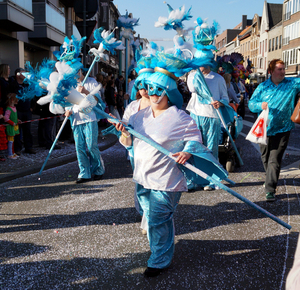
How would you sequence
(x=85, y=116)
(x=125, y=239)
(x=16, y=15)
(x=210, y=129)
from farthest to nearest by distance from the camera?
(x=16, y=15) → (x=85, y=116) → (x=210, y=129) → (x=125, y=239)

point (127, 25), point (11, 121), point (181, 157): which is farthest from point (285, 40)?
point (181, 157)

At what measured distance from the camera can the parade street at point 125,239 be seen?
3.05 meters

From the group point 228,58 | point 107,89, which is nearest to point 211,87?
point 228,58

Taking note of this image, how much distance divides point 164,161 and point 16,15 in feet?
45.1

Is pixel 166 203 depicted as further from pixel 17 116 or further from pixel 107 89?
pixel 107 89

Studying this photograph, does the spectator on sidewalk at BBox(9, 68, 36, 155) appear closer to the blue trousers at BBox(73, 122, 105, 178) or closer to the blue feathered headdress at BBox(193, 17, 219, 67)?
the blue trousers at BBox(73, 122, 105, 178)

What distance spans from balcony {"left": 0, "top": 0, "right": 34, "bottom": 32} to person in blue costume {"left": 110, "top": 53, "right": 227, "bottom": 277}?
12.8 m

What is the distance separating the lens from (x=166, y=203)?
305cm

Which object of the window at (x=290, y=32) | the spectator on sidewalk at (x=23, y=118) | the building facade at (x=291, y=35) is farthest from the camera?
the window at (x=290, y=32)

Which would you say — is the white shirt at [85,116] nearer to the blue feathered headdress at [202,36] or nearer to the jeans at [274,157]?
the blue feathered headdress at [202,36]

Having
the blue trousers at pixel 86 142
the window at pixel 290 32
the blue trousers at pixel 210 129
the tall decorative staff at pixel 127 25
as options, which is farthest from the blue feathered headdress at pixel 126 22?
the window at pixel 290 32

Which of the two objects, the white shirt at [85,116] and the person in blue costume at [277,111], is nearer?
the person in blue costume at [277,111]

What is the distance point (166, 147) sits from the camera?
3.09m

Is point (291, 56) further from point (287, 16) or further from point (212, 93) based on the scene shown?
point (212, 93)
